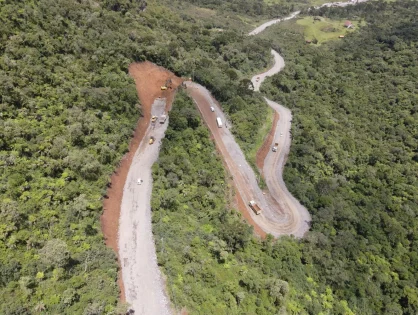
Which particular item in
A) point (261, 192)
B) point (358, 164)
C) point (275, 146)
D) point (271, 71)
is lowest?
point (358, 164)

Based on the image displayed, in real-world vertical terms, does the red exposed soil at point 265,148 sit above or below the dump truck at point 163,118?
below

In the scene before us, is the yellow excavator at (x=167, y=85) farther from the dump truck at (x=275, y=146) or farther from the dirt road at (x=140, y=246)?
the dump truck at (x=275, y=146)

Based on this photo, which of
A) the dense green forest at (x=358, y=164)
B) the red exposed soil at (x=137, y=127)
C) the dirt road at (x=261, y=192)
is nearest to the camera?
the red exposed soil at (x=137, y=127)

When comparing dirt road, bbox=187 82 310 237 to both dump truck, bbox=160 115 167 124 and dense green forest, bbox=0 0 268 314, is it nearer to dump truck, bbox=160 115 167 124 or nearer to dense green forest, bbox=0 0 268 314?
dense green forest, bbox=0 0 268 314

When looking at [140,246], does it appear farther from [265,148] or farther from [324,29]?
[324,29]

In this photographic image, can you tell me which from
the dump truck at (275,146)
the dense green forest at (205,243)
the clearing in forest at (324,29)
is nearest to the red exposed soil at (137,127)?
the dense green forest at (205,243)

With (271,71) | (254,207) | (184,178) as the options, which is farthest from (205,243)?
(271,71)
